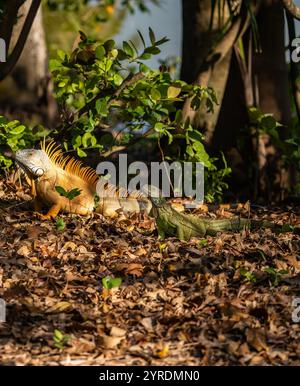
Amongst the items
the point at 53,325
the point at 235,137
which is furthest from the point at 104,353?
the point at 235,137

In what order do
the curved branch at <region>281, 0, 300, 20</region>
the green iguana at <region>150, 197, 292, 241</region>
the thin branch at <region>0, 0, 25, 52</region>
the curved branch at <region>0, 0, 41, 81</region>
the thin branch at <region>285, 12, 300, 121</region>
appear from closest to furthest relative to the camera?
the green iguana at <region>150, 197, 292, 241</region> → the thin branch at <region>0, 0, 25, 52</region> → the curved branch at <region>0, 0, 41, 81</region> → the curved branch at <region>281, 0, 300, 20</region> → the thin branch at <region>285, 12, 300, 121</region>

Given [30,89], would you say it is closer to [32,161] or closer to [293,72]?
[32,161]

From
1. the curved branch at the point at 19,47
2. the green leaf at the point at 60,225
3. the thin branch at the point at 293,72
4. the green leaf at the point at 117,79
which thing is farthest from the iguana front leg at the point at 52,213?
the thin branch at the point at 293,72

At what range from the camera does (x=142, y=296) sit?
185 inches

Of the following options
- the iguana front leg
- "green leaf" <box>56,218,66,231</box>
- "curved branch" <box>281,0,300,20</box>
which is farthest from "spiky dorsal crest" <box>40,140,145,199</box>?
"curved branch" <box>281,0,300,20</box>

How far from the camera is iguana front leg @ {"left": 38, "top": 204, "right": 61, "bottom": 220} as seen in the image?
235 inches

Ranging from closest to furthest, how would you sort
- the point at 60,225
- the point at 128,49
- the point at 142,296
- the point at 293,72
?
1. the point at 142,296
2. the point at 60,225
3. the point at 128,49
4. the point at 293,72

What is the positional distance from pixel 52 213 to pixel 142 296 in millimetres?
1538

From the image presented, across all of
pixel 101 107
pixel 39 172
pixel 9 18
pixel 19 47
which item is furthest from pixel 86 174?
pixel 9 18

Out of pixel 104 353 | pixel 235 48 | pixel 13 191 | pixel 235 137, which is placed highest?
pixel 235 48

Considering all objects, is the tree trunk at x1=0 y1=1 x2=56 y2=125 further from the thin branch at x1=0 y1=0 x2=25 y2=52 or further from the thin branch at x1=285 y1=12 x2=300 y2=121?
the thin branch at x1=285 y1=12 x2=300 y2=121

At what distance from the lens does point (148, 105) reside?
6.25 metres

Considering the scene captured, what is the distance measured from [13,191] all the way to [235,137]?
231cm

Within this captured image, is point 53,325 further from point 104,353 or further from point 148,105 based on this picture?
point 148,105
